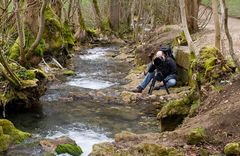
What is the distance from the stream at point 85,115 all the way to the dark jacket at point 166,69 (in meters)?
1.32

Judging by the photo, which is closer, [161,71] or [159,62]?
[159,62]

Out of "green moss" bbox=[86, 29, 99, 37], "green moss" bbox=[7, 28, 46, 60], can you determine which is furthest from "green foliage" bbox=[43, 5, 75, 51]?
"green moss" bbox=[86, 29, 99, 37]

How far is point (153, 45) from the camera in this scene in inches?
765

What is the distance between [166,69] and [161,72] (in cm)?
27

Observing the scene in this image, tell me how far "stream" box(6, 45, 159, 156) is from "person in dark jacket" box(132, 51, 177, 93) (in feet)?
3.08

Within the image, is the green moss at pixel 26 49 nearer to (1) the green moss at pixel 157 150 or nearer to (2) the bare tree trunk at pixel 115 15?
(1) the green moss at pixel 157 150

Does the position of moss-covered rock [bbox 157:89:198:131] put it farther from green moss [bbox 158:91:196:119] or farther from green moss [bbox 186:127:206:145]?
green moss [bbox 186:127:206:145]

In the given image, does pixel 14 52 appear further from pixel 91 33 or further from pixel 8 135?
pixel 91 33

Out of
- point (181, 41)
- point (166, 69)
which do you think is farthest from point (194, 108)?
point (181, 41)

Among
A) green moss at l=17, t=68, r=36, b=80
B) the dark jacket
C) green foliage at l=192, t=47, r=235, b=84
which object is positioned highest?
green foliage at l=192, t=47, r=235, b=84

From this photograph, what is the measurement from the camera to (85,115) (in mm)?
11039

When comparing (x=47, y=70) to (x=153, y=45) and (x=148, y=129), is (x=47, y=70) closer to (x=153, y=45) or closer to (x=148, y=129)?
(x=153, y=45)

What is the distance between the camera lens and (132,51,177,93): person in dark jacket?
551 inches

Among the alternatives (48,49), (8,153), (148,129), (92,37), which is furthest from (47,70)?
(92,37)
